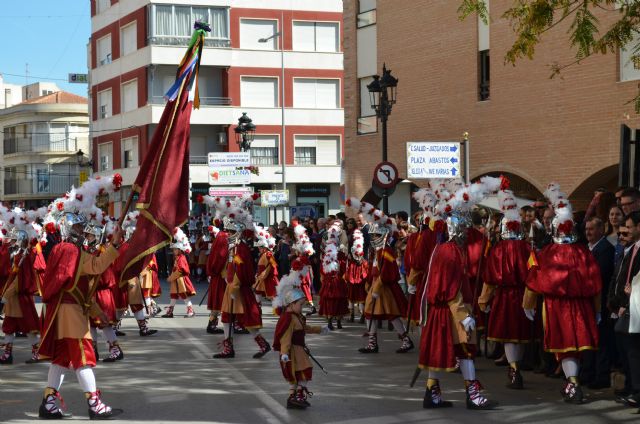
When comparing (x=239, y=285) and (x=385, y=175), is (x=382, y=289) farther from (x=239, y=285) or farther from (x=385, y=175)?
(x=385, y=175)

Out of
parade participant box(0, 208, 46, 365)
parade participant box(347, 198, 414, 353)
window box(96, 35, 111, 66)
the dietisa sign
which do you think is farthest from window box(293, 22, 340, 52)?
parade participant box(0, 208, 46, 365)

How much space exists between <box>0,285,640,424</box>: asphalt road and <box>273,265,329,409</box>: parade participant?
23 cm

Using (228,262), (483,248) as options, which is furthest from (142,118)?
(483,248)

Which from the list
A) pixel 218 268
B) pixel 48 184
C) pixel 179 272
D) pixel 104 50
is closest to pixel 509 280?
pixel 218 268

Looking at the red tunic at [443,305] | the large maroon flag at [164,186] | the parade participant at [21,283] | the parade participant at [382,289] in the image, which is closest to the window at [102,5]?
the parade participant at [21,283]

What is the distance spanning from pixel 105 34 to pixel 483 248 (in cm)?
4507

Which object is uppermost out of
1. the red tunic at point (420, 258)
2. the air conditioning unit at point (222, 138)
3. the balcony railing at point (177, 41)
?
the balcony railing at point (177, 41)

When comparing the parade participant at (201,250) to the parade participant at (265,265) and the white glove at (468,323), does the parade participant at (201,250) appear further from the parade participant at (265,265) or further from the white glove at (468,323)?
the white glove at (468,323)

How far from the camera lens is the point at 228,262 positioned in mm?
14961

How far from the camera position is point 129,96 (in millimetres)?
51438

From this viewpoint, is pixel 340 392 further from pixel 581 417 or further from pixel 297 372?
pixel 581 417

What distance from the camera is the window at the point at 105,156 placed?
54031 mm

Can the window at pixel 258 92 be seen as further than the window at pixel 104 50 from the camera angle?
No

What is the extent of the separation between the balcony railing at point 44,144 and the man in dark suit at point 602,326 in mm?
65589
